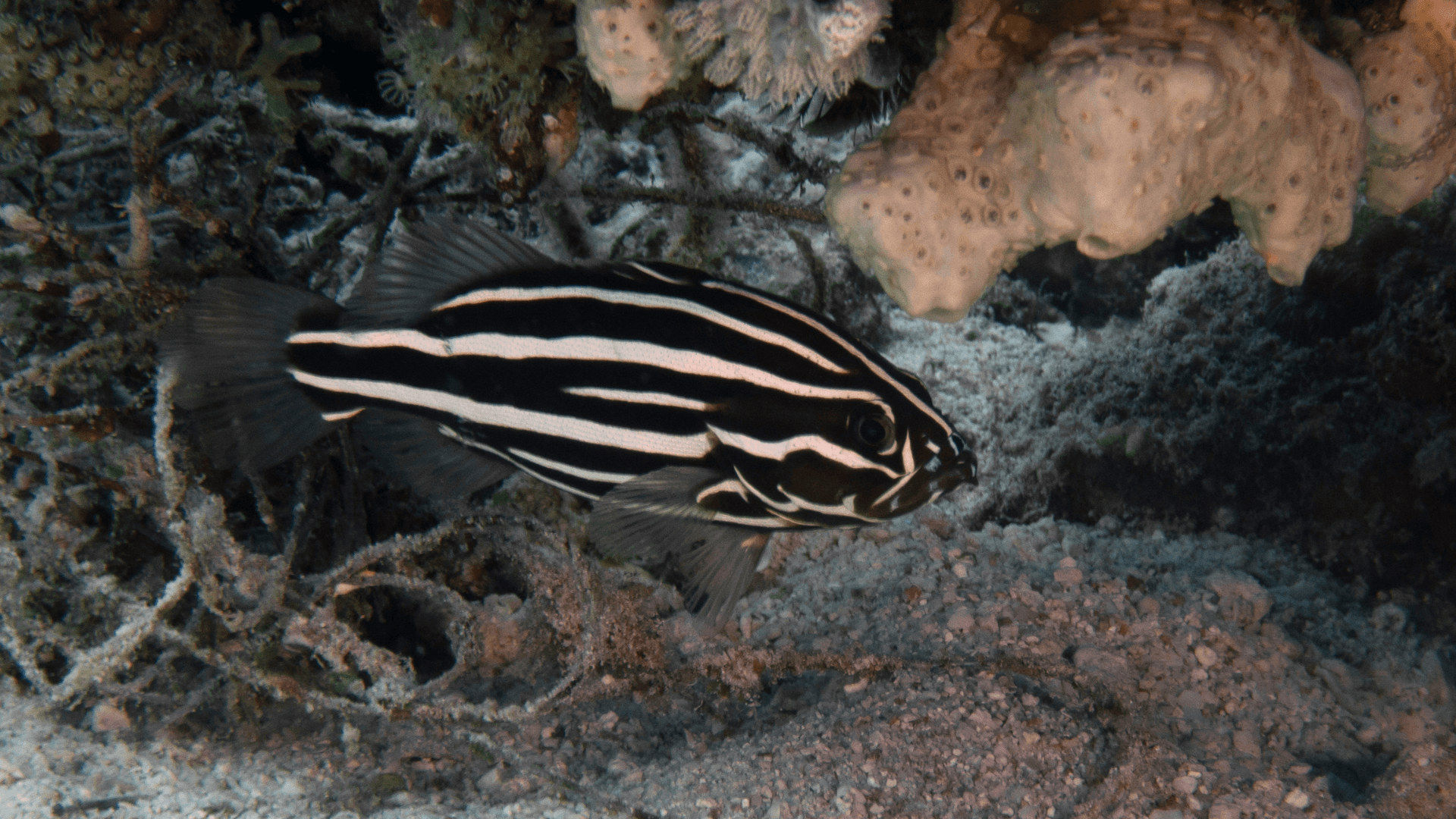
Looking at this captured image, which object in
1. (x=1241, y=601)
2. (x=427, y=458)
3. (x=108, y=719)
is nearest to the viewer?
(x=427, y=458)

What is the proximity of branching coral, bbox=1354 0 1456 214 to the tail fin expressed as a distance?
2982 mm

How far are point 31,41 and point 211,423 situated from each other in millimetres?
1140

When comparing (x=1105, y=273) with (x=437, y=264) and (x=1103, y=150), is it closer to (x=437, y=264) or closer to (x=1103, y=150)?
(x=1103, y=150)

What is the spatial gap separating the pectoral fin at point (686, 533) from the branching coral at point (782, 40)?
1.01 metres

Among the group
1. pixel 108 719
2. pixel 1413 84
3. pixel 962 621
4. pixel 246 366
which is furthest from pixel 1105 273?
pixel 108 719

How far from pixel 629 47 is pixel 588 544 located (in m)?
1.86

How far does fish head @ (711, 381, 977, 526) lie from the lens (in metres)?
1.79

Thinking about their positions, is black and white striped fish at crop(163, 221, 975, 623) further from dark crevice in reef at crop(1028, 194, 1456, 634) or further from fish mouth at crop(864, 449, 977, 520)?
dark crevice in reef at crop(1028, 194, 1456, 634)

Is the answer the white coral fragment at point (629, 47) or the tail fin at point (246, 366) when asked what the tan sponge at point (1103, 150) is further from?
the tail fin at point (246, 366)

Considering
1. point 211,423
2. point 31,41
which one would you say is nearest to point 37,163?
point 31,41

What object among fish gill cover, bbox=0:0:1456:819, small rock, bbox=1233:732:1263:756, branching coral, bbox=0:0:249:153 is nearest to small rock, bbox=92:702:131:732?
fish gill cover, bbox=0:0:1456:819

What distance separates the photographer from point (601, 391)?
6.11 ft

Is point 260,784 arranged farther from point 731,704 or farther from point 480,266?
point 480,266

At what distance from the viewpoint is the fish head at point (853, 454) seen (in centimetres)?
179
